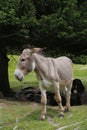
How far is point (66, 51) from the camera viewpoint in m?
17.1

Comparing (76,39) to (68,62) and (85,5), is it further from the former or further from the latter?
(68,62)

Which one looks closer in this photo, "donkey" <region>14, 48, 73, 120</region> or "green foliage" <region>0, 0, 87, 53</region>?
"donkey" <region>14, 48, 73, 120</region>

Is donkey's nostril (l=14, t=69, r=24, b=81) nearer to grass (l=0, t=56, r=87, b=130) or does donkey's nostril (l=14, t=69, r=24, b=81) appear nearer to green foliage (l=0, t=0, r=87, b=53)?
grass (l=0, t=56, r=87, b=130)

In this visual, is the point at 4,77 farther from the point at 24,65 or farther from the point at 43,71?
the point at 24,65

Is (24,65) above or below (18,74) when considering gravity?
above

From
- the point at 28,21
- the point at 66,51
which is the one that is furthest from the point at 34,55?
the point at 66,51

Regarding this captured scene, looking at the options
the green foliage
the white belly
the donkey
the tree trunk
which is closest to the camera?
the donkey

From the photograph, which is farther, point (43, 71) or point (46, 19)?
point (46, 19)

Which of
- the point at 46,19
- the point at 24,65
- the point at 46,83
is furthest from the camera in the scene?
the point at 46,19

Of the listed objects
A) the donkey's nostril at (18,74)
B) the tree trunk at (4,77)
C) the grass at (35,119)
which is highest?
the donkey's nostril at (18,74)

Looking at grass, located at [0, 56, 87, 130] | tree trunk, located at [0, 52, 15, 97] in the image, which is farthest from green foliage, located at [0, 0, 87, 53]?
tree trunk, located at [0, 52, 15, 97]

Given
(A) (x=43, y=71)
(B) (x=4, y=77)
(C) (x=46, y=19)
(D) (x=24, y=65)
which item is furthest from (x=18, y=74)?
(B) (x=4, y=77)

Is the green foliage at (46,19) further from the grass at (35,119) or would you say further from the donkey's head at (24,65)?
the donkey's head at (24,65)

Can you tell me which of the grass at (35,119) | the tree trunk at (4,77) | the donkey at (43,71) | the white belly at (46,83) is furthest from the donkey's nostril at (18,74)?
the tree trunk at (4,77)
